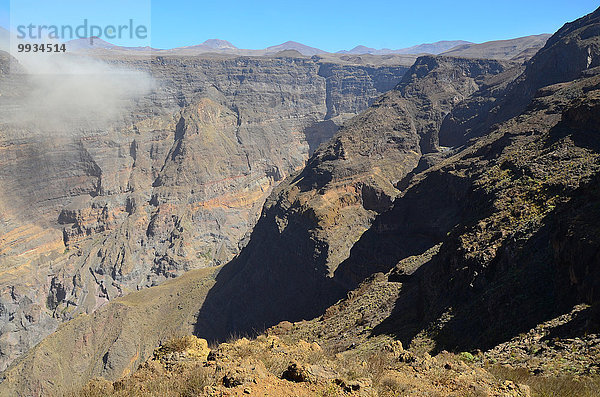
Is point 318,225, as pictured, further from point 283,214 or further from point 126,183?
point 126,183

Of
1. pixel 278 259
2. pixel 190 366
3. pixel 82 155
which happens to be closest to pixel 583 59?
pixel 278 259

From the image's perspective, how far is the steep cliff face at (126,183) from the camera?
7450cm

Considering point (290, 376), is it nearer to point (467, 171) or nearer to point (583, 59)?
point (467, 171)

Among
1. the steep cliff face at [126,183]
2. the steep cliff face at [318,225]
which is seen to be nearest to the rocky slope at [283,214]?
the steep cliff face at [318,225]

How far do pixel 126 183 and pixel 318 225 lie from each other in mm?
67012

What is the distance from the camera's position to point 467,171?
1382 inches

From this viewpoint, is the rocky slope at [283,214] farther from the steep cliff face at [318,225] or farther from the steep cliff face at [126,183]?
the steep cliff face at [126,183]

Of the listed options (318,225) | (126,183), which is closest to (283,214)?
(318,225)

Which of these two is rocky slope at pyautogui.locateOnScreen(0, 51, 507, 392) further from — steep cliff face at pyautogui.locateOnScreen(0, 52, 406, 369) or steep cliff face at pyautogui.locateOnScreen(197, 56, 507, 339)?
steep cliff face at pyautogui.locateOnScreen(0, 52, 406, 369)

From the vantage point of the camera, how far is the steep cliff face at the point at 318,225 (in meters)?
44.3

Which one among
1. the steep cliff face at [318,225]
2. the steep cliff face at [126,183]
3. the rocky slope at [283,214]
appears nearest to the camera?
the steep cliff face at [318,225]

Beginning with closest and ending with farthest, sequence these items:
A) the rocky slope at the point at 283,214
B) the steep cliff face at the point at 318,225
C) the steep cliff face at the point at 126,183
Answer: the steep cliff face at the point at 318,225, the rocky slope at the point at 283,214, the steep cliff face at the point at 126,183

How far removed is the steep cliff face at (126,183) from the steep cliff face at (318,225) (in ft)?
108

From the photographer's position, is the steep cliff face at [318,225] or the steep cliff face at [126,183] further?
the steep cliff face at [126,183]
